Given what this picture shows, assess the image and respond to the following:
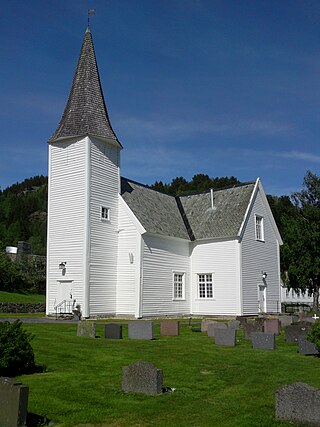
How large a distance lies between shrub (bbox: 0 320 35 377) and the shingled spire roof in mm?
20173

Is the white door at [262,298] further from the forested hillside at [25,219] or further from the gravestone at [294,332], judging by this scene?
the forested hillside at [25,219]

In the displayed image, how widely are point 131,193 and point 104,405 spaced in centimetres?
2562

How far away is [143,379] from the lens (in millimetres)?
10422

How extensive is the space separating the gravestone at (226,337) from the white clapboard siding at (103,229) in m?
12.8

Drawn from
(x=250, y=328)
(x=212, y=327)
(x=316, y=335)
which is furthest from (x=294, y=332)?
(x=316, y=335)

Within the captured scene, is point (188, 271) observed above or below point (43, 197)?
below

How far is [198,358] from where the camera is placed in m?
15.0

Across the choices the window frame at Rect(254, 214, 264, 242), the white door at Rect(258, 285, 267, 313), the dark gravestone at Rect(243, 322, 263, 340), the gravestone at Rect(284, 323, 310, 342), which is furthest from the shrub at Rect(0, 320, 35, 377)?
the window frame at Rect(254, 214, 264, 242)

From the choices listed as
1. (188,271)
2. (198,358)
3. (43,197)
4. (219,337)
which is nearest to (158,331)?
(219,337)

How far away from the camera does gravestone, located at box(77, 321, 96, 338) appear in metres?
20.1

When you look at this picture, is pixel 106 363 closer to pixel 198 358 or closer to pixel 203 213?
pixel 198 358

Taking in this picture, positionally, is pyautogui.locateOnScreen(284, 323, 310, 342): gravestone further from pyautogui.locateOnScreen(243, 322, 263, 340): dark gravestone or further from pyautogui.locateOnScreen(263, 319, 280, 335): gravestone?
pyautogui.locateOnScreen(263, 319, 280, 335): gravestone

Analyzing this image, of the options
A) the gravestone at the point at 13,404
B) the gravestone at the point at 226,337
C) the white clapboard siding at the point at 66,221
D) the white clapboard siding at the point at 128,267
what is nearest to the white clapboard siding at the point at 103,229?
the white clapboard siding at the point at 128,267

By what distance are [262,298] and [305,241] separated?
1536 centimetres
